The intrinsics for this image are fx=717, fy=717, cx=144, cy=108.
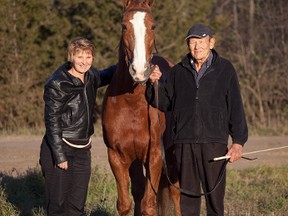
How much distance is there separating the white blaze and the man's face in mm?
466

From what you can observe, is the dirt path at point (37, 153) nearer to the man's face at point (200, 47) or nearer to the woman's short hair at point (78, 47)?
the woman's short hair at point (78, 47)

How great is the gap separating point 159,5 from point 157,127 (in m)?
15.0

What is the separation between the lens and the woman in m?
6.24

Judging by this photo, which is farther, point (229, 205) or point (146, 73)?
point (229, 205)

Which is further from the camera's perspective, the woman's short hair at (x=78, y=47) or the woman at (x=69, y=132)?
the woman's short hair at (x=78, y=47)

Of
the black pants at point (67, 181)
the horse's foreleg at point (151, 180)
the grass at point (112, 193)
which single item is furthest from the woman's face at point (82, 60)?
the grass at point (112, 193)

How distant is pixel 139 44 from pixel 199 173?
1272 millimetres

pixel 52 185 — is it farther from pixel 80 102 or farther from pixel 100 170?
pixel 100 170

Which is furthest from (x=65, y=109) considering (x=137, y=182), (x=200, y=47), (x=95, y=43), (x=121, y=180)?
(x=95, y=43)

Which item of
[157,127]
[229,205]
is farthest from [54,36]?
[157,127]

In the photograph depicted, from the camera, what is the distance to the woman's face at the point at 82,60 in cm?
631

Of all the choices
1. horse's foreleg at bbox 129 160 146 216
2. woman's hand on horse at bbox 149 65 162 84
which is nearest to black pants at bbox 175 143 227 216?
woman's hand on horse at bbox 149 65 162 84

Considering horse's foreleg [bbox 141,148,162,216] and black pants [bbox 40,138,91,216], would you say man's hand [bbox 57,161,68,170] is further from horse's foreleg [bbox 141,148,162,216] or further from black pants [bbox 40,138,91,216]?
horse's foreleg [bbox 141,148,162,216]

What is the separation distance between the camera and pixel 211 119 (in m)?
5.98
